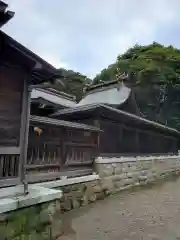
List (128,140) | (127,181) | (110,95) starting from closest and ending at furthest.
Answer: (127,181), (128,140), (110,95)

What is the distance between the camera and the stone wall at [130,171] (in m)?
9.64

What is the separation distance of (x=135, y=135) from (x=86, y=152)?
15.4 ft

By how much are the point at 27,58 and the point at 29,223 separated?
2849 mm

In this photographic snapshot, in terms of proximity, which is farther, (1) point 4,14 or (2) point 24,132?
(2) point 24,132

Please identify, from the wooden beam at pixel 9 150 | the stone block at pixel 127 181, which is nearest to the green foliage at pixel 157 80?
the stone block at pixel 127 181

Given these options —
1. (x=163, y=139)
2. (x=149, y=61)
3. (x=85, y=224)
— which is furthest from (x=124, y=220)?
(x=149, y=61)

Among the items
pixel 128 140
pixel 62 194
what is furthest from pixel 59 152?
pixel 128 140

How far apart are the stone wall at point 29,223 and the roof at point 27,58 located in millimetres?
2444

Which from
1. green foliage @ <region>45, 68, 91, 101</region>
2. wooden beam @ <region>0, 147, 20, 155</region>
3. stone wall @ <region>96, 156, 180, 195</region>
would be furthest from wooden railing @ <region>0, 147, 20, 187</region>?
green foliage @ <region>45, 68, 91, 101</region>

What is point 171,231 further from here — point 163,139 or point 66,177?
point 163,139

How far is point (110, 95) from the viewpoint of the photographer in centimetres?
1625

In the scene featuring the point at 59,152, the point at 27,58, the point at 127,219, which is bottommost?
the point at 127,219

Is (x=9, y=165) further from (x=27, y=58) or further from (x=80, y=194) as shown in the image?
(x=80, y=194)

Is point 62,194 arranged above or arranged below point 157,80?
below
